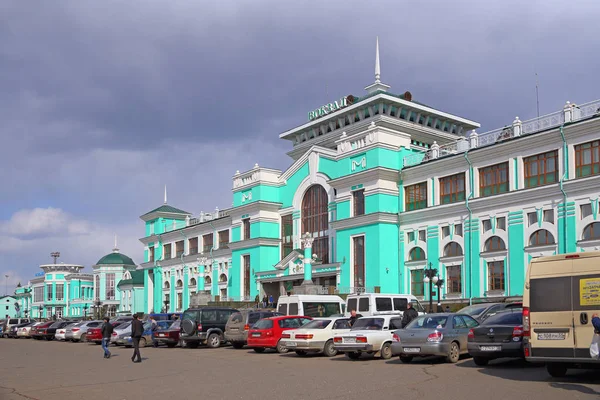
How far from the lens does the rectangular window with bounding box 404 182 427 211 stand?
43.6 m

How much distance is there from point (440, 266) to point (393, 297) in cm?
1529

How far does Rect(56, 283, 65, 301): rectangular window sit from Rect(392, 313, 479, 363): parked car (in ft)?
321

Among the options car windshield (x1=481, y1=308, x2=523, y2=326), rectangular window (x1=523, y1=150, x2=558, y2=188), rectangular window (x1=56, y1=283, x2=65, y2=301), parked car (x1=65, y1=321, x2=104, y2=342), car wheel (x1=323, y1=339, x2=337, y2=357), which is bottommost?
rectangular window (x1=56, y1=283, x2=65, y2=301)

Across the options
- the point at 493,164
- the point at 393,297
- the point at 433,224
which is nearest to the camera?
the point at 393,297

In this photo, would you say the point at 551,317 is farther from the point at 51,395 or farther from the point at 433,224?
the point at 433,224

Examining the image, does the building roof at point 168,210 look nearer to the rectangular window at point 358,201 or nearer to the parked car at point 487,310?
the rectangular window at point 358,201

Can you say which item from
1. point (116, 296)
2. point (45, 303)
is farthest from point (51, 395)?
point (45, 303)

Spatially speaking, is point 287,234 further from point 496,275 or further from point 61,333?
point 61,333

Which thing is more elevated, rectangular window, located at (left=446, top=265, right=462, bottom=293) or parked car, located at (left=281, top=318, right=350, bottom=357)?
rectangular window, located at (left=446, top=265, right=462, bottom=293)

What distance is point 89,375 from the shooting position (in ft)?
56.5

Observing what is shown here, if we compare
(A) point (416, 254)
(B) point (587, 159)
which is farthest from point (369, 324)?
(A) point (416, 254)

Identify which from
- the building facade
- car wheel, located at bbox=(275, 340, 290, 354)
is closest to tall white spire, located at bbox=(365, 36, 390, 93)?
the building facade

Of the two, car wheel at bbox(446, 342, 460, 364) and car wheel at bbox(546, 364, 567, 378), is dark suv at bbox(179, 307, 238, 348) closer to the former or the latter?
car wheel at bbox(446, 342, 460, 364)

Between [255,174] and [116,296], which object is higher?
[255,174]
